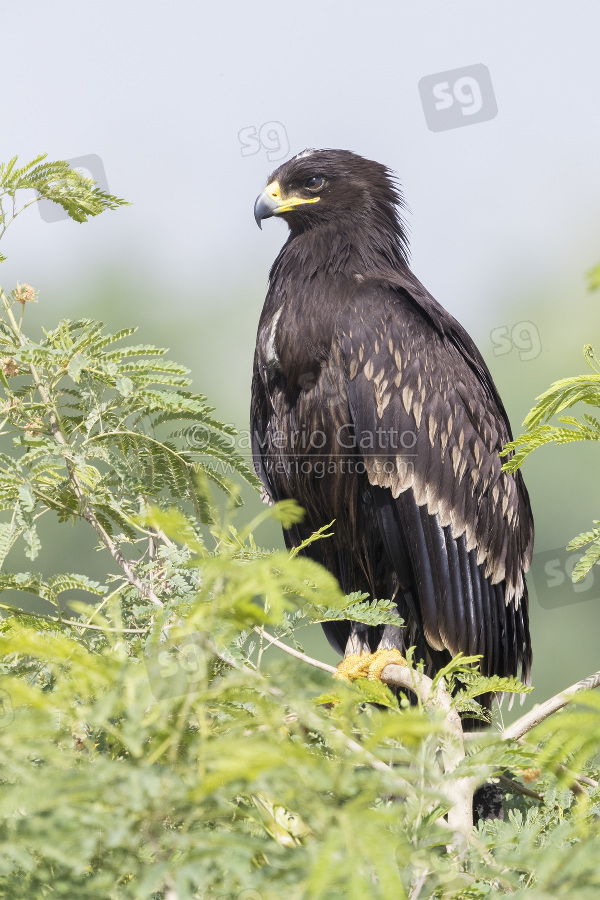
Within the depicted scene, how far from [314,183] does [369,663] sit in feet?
8.61

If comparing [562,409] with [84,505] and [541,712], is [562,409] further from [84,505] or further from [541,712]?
[84,505]

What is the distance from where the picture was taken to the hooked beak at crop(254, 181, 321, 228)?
185 inches

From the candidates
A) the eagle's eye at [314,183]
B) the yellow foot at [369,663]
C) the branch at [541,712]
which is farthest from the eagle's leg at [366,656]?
the eagle's eye at [314,183]

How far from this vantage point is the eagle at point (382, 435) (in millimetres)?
4109

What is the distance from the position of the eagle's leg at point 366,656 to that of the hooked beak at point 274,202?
7.53ft

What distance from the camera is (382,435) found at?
4.11 meters

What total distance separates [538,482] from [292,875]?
999 inches

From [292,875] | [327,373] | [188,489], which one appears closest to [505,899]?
[292,875]

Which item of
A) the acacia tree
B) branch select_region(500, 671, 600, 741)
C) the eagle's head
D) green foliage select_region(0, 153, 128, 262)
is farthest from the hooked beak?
the acacia tree

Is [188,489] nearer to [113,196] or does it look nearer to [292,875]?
[113,196]

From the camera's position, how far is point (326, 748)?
178 cm

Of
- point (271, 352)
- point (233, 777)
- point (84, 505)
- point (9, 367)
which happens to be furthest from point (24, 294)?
point (233, 777)

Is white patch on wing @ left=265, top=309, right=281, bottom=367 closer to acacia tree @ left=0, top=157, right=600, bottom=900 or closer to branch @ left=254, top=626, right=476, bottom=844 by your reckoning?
branch @ left=254, top=626, right=476, bottom=844

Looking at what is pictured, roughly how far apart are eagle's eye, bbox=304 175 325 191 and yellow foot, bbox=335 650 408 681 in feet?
8.35
